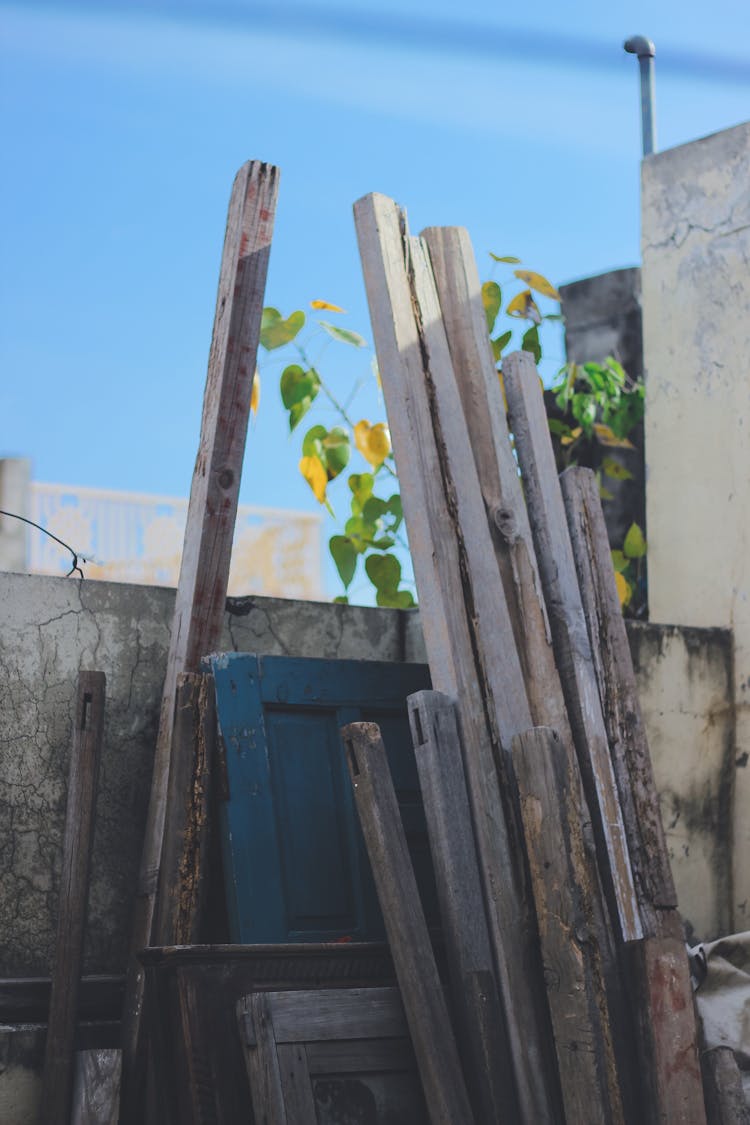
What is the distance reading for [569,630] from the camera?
381 centimetres

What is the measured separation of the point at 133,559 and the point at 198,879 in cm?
919

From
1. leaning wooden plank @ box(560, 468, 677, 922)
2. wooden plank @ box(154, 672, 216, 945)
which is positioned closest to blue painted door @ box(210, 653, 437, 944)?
wooden plank @ box(154, 672, 216, 945)

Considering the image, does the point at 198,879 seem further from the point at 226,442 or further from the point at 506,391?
the point at 506,391

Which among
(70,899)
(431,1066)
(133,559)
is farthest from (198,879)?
(133,559)

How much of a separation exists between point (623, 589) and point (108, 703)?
207 centimetres

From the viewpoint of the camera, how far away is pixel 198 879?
3451mm

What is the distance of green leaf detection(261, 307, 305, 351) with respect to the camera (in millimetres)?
4824

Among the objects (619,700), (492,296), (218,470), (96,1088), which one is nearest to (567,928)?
(619,700)

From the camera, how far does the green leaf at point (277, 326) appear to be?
482cm

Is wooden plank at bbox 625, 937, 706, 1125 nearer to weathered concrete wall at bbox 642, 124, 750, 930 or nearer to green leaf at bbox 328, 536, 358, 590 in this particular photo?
weathered concrete wall at bbox 642, 124, 750, 930

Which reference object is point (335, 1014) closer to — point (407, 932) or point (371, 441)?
point (407, 932)

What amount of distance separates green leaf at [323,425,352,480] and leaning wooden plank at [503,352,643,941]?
3.72 ft

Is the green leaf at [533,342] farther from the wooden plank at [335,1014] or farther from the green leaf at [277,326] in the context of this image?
the wooden plank at [335,1014]

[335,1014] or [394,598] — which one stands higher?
[394,598]
